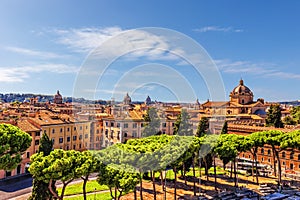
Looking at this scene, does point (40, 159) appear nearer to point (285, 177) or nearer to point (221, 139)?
point (221, 139)

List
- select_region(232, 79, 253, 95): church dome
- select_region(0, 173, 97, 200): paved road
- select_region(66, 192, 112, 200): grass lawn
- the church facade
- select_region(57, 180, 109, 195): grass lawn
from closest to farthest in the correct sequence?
select_region(66, 192, 112, 200): grass lawn
select_region(0, 173, 97, 200): paved road
select_region(57, 180, 109, 195): grass lawn
the church facade
select_region(232, 79, 253, 95): church dome

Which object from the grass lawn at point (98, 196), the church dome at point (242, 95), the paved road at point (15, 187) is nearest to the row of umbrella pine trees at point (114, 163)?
the grass lawn at point (98, 196)

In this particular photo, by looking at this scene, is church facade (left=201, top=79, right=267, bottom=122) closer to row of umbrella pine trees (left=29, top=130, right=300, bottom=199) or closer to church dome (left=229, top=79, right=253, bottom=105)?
church dome (left=229, top=79, right=253, bottom=105)

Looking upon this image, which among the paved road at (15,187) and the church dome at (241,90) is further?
the church dome at (241,90)

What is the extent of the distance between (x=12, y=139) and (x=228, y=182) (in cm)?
2533

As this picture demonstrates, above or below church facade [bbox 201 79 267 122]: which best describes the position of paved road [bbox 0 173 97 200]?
below

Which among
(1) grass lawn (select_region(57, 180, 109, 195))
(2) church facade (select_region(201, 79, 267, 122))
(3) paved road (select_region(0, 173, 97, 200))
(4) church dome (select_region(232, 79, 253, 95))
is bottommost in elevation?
(3) paved road (select_region(0, 173, 97, 200))

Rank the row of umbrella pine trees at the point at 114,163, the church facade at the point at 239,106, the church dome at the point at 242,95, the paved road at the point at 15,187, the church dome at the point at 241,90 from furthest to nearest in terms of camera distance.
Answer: the church dome at the point at 241,90, the church dome at the point at 242,95, the church facade at the point at 239,106, the paved road at the point at 15,187, the row of umbrella pine trees at the point at 114,163

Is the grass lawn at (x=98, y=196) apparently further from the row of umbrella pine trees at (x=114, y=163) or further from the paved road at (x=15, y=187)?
the paved road at (x=15, y=187)

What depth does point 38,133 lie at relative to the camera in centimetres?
4122

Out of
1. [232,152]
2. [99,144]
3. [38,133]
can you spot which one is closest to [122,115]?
[99,144]

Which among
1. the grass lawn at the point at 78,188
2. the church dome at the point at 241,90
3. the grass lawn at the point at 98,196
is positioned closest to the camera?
the grass lawn at the point at 98,196

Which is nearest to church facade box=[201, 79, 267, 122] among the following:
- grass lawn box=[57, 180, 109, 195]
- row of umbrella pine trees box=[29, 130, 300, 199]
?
grass lawn box=[57, 180, 109, 195]

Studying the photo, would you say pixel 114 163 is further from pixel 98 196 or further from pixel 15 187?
pixel 15 187
